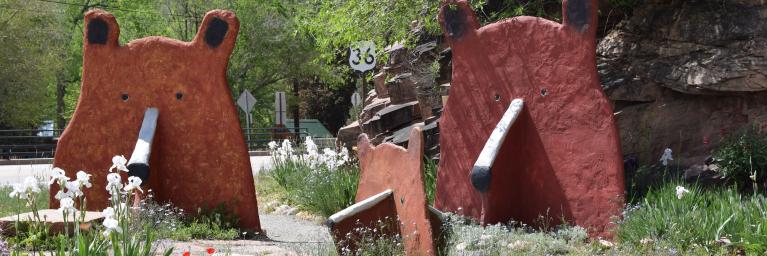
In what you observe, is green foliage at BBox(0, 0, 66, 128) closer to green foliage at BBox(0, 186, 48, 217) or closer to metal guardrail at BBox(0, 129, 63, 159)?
metal guardrail at BBox(0, 129, 63, 159)

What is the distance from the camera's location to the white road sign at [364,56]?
1297cm

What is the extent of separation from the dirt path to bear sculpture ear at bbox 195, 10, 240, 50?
190cm

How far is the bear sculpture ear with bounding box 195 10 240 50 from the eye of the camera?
9.23 metres

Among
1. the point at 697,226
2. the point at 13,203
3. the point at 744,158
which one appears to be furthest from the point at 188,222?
the point at 744,158

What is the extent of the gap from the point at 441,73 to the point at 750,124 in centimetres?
448

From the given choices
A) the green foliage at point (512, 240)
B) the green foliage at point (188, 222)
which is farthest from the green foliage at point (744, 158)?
the green foliage at point (188, 222)

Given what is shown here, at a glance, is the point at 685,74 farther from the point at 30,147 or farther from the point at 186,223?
the point at 30,147

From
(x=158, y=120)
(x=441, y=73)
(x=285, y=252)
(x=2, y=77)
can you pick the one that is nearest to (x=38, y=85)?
(x=2, y=77)

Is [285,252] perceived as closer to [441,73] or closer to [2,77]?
[441,73]

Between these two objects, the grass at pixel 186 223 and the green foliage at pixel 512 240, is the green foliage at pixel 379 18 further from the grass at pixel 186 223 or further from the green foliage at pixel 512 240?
the green foliage at pixel 512 240

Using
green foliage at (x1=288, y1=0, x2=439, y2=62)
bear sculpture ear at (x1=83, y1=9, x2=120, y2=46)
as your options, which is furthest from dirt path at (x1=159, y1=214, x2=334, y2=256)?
green foliage at (x1=288, y1=0, x2=439, y2=62)

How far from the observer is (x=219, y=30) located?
928cm

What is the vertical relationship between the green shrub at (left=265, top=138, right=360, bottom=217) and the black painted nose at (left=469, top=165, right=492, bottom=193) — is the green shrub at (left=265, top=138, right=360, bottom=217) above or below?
below

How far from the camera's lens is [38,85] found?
3030cm
